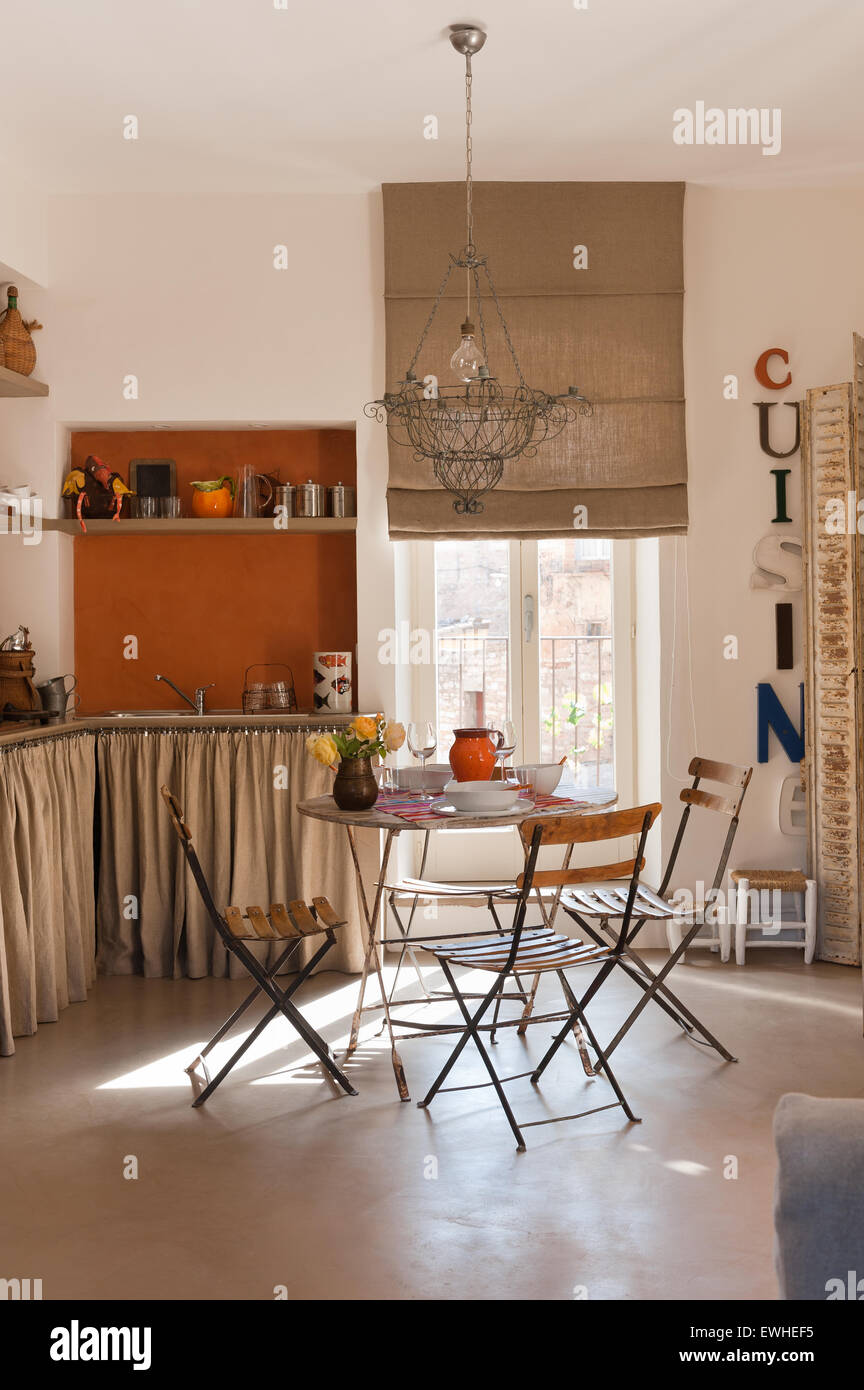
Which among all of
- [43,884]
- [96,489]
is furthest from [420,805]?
[96,489]

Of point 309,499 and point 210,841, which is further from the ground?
point 309,499

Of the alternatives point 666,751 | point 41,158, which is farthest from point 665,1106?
point 41,158

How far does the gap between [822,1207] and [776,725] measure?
13.2 feet

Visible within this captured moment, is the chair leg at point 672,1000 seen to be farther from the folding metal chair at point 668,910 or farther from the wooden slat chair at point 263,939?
the wooden slat chair at point 263,939

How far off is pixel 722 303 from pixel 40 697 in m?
3.32

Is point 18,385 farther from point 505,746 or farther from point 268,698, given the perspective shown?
point 505,746

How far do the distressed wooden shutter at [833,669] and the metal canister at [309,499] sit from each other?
6.77 feet

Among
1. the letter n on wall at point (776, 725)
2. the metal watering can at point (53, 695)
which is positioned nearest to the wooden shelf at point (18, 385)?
the metal watering can at point (53, 695)

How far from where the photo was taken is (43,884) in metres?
4.21

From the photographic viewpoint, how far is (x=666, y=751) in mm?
5207

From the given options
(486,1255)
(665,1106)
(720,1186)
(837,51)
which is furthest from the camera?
(837,51)

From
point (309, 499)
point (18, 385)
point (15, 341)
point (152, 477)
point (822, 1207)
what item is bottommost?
point (822, 1207)

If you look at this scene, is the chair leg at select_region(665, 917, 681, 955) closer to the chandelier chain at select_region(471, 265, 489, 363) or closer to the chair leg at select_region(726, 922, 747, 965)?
the chair leg at select_region(726, 922, 747, 965)
